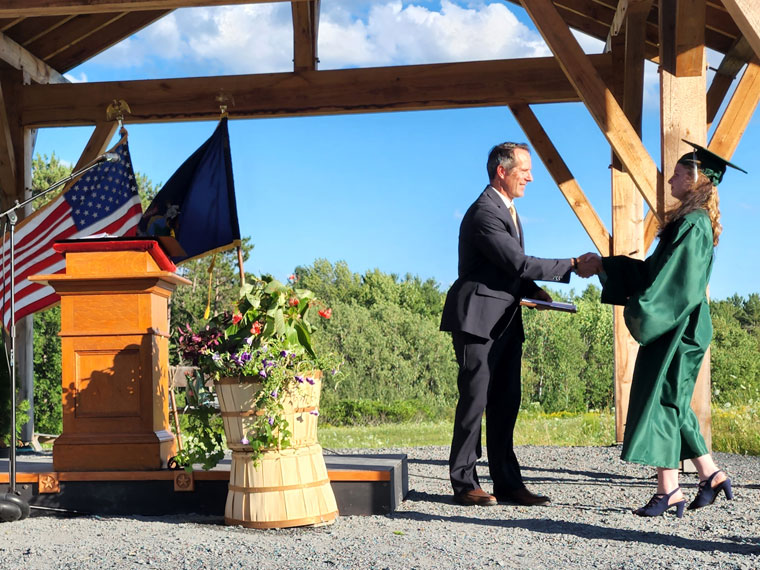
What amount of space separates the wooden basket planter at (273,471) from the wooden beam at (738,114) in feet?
11.5

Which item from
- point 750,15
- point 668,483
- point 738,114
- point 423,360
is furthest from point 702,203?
point 423,360

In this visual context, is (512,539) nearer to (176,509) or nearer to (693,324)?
(693,324)

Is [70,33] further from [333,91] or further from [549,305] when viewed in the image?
[549,305]

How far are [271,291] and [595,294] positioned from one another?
26091mm

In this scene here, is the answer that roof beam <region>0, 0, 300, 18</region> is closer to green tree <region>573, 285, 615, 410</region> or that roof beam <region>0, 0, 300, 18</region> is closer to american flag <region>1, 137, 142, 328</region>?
american flag <region>1, 137, 142, 328</region>

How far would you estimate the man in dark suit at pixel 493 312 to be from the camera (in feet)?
14.7

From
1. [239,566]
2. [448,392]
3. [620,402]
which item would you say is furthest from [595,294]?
[239,566]

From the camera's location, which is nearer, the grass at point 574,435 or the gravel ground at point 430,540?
the gravel ground at point 430,540

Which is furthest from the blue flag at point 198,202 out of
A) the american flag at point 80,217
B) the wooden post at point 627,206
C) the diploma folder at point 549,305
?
the wooden post at point 627,206

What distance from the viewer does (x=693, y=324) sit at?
3.86 m

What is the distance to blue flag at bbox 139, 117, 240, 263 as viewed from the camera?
665cm

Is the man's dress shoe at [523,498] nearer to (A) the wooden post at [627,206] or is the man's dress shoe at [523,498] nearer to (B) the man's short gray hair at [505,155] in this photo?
(B) the man's short gray hair at [505,155]

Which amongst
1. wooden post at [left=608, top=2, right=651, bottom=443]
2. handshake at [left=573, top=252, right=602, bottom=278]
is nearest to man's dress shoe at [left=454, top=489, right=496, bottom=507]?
handshake at [left=573, top=252, right=602, bottom=278]

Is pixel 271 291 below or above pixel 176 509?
above
